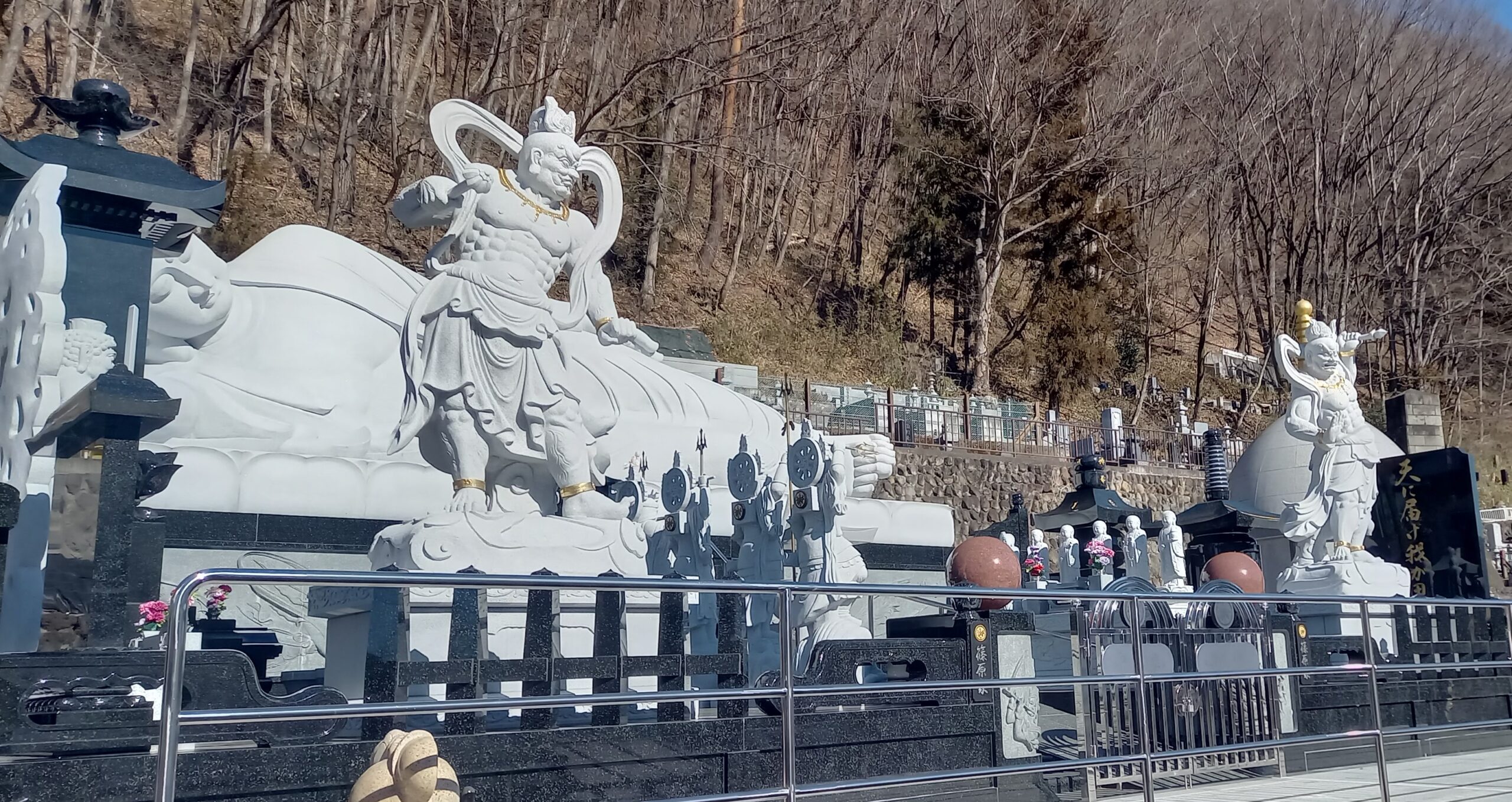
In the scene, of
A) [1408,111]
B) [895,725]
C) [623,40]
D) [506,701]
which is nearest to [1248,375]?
[1408,111]

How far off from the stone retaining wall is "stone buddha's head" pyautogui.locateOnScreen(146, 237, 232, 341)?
549 inches

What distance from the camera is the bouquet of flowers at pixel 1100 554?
12.2 metres

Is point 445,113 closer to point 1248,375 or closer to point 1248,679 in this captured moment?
point 1248,679

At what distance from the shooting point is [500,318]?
738 cm

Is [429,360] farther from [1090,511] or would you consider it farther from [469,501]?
[1090,511]

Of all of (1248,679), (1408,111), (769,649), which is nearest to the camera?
(1248,679)

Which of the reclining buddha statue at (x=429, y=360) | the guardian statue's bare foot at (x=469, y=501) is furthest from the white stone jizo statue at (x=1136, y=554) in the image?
the guardian statue's bare foot at (x=469, y=501)

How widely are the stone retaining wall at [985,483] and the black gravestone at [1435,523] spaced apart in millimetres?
9862

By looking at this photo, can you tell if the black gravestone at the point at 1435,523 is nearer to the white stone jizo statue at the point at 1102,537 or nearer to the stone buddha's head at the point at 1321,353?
the stone buddha's head at the point at 1321,353

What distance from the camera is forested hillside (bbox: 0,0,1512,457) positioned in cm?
2366

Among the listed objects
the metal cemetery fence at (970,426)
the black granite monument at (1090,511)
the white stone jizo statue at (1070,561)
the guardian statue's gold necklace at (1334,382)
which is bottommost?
the white stone jizo statue at (1070,561)

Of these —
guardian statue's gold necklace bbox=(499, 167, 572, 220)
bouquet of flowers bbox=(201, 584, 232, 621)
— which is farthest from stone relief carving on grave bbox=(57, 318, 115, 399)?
guardian statue's gold necklace bbox=(499, 167, 572, 220)

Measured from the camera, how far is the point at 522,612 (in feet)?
22.8

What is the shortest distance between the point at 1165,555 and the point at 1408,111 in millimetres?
22282
